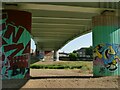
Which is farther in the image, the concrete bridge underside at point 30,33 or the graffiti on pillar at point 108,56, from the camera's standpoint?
the graffiti on pillar at point 108,56

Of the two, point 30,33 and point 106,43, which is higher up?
point 30,33

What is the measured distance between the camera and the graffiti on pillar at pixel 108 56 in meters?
22.3

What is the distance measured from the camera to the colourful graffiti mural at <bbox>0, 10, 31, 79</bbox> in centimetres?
1973

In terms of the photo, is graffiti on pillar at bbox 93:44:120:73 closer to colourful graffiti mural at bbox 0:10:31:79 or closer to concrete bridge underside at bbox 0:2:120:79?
concrete bridge underside at bbox 0:2:120:79

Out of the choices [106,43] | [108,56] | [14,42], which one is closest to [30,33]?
[14,42]

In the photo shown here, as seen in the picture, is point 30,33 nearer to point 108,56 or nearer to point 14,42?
point 14,42

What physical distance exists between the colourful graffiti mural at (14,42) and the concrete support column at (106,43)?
5816mm

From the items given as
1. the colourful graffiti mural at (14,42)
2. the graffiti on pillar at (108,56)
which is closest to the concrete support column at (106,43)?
the graffiti on pillar at (108,56)

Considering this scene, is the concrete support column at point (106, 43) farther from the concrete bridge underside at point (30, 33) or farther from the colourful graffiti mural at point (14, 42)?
the colourful graffiti mural at point (14, 42)

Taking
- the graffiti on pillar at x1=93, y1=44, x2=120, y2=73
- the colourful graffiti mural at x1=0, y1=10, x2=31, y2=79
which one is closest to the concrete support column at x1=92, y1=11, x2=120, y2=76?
the graffiti on pillar at x1=93, y1=44, x2=120, y2=73

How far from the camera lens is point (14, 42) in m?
20.0

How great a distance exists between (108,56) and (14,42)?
25.8 feet

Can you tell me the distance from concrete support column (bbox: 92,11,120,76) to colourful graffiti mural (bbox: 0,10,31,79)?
5.82 m

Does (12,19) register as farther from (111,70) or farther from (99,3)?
(111,70)
